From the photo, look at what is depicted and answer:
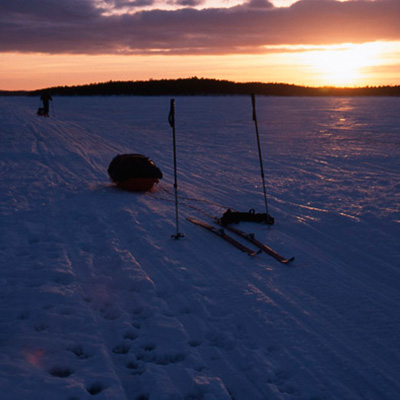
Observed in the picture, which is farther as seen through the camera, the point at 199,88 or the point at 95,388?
the point at 199,88

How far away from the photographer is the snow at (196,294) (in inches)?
151

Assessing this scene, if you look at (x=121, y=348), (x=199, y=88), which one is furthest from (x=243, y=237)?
(x=199, y=88)

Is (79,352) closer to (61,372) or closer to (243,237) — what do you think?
(61,372)

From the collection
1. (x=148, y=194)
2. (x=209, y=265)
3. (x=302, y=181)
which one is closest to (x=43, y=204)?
(x=148, y=194)

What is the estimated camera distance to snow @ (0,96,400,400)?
3.84 metres

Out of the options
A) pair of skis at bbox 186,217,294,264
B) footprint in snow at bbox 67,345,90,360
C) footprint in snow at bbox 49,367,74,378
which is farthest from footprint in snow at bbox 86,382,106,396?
pair of skis at bbox 186,217,294,264

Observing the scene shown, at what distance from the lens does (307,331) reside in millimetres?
4590

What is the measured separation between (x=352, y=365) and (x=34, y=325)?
10.4ft

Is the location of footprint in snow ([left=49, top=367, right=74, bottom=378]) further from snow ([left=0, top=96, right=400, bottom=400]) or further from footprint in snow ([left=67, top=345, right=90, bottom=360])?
footprint in snow ([left=67, top=345, right=90, bottom=360])

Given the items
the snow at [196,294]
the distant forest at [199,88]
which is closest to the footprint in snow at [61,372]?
the snow at [196,294]

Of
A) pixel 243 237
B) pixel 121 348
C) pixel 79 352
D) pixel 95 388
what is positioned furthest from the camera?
pixel 243 237

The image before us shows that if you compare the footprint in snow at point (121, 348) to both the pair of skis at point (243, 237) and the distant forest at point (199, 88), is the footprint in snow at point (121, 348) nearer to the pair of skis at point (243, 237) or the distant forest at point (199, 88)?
the pair of skis at point (243, 237)

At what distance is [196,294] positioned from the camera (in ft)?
17.7

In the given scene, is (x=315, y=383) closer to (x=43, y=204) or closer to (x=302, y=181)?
(x=43, y=204)
